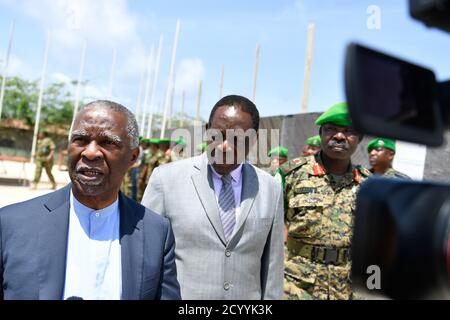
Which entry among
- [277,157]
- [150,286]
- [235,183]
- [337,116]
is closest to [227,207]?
[235,183]

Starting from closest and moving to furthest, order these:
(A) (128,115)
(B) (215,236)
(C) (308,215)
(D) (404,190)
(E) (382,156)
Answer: (D) (404,190) → (A) (128,115) → (B) (215,236) → (C) (308,215) → (E) (382,156)

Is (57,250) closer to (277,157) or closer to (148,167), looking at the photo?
(277,157)

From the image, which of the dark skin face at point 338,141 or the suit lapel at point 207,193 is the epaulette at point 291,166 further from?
the suit lapel at point 207,193

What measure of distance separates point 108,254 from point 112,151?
0.40m

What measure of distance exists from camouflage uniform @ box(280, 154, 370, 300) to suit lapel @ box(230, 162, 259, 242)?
707 mm

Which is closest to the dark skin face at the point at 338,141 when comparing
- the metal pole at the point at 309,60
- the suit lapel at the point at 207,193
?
the suit lapel at the point at 207,193

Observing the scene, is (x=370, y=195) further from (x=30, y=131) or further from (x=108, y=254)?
(x=30, y=131)

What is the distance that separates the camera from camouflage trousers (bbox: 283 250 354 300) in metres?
2.96

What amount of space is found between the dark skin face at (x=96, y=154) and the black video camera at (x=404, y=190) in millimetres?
1186

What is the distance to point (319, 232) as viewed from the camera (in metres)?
3.03

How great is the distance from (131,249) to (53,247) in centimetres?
28

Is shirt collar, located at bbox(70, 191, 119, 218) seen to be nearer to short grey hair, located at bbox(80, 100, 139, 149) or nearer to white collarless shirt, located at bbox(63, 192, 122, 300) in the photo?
white collarless shirt, located at bbox(63, 192, 122, 300)

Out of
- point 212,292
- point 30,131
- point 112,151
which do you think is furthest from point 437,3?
point 30,131

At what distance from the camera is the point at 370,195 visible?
2.71ft
